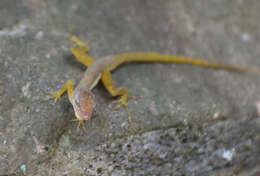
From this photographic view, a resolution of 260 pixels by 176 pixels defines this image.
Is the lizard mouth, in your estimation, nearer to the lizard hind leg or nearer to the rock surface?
the rock surface

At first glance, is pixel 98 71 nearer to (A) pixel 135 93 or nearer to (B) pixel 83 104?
(A) pixel 135 93

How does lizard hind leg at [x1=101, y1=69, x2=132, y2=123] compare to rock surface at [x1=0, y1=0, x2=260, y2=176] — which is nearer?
rock surface at [x1=0, y1=0, x2=260, y2=176]

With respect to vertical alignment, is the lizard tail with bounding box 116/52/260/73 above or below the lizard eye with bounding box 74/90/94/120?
below

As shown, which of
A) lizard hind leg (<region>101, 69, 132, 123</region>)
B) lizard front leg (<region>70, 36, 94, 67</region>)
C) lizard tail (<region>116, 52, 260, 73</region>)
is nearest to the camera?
lizard hind leg (<region>101, 69, 132, 123</region>)

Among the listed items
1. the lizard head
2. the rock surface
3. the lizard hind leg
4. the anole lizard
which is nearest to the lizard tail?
the anole lizard

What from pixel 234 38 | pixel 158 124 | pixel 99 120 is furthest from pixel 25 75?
pixel 234 38

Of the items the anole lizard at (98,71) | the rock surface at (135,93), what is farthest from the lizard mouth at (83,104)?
the rock surface at (135,93)


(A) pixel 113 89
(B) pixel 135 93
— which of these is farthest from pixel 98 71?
(B) pixel 135 93
